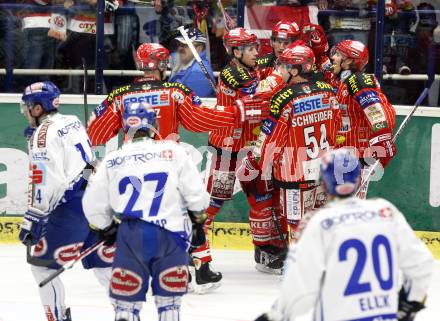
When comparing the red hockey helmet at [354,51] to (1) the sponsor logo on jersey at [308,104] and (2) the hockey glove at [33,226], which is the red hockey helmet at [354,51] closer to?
(1) the sponsor logo on jersey at [308,104]

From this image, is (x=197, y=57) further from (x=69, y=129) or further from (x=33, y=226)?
(x=33, y=226)

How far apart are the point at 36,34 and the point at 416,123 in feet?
9.81

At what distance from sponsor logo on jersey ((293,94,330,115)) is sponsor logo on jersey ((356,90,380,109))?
0.44 m

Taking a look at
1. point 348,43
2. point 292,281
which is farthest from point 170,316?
point 348,43

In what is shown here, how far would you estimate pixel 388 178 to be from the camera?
374 inches

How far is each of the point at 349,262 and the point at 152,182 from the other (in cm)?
147

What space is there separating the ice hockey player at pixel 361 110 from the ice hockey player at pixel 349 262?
3.46 m

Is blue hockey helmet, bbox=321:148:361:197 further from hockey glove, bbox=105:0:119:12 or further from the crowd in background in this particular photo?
hockey glove, bbox=105:0:119:12

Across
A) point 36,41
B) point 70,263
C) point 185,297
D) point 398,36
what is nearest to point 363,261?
point 70,263

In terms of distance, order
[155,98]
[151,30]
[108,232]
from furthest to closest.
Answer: [151,30] < [155,98] < [108,232]

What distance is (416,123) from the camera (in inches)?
371

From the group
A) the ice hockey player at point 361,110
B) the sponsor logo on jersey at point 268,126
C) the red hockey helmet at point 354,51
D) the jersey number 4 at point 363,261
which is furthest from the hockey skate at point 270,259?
the jersey number 4 at point 363,261

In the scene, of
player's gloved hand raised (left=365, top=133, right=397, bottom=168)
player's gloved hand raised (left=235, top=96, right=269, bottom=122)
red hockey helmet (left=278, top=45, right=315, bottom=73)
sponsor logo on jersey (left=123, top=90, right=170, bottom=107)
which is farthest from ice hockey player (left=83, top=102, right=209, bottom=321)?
player's gloved hand raised (left=365, top=133, right=397, bottom=168)

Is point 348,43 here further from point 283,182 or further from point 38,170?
point 38,170
